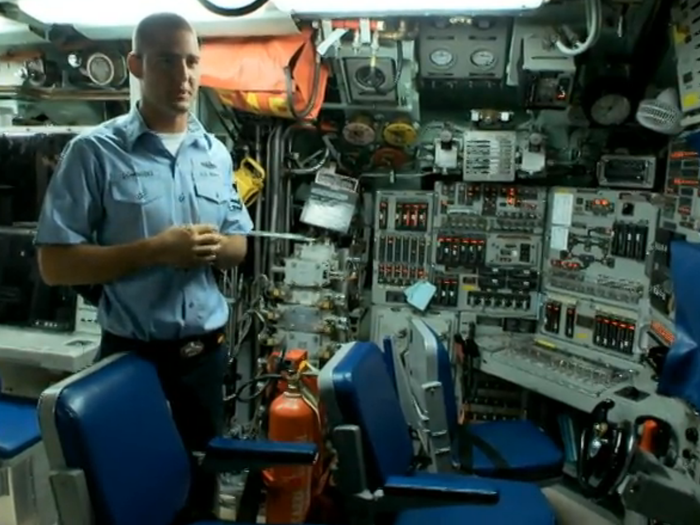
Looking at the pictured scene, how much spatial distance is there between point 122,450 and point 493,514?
1.04m

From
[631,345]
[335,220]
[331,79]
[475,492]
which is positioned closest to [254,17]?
[331,79]

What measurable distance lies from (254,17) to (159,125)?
119 cm

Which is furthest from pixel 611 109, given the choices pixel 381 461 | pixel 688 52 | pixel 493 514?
pixel 381 461

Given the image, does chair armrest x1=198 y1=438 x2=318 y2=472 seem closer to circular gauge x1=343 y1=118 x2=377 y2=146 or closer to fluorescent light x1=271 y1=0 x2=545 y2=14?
fluorescent light x1=271 y1=0 x2=545 y2=14

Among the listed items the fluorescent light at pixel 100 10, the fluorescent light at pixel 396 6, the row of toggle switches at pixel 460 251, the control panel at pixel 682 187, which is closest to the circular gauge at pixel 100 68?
the fluorescent light at pixel 100 10

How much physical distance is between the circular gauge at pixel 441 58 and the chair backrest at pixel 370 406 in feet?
5.74

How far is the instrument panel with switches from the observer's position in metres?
2.84

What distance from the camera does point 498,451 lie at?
2246 millimetres

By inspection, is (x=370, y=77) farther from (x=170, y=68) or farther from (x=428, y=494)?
(x=428, y=494)

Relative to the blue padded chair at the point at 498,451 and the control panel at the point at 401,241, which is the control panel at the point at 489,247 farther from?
the blue padded chair at the point at 498,451

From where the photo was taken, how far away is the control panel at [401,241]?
337cm

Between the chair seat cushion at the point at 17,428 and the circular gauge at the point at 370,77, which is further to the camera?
the circular gauge at the point at 370,77

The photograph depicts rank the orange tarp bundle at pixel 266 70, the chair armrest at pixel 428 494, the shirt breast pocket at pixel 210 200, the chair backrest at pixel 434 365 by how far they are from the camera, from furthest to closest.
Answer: the orange tarp bundle at pixel 266 70, the chair backrest at pixel 434 365, the shirt breast pocket at pixel 210 200, the chair armrest at pixel 428 494

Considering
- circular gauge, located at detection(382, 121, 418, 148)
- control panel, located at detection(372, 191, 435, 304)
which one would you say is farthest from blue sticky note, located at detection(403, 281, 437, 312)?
circular gauge, located at detection(382, 121, 418, 148)
